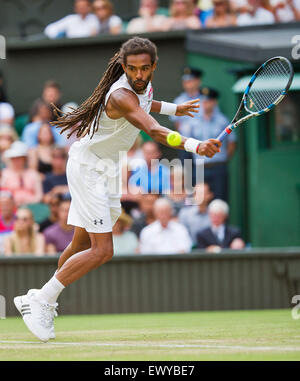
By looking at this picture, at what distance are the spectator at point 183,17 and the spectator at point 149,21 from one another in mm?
112

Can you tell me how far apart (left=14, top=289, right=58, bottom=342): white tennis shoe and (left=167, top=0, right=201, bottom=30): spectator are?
6497mm

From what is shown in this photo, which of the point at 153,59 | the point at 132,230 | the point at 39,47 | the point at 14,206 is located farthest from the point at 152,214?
the point at 153,59

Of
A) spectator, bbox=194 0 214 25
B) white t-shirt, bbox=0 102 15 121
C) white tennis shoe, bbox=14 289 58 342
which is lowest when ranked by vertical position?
white tennis shoe, bbox=14 289 58 342

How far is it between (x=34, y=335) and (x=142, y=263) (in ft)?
11.9

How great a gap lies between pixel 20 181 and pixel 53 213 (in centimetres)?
79

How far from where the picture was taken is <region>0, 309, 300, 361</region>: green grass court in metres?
4.79

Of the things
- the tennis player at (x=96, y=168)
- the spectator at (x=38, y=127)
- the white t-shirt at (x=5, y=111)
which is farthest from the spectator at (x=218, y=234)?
the tennis player at (x=96, y=168)

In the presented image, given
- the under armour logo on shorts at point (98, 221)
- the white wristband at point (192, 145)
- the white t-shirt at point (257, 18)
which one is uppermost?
the white t-shirt at point (257, 18)

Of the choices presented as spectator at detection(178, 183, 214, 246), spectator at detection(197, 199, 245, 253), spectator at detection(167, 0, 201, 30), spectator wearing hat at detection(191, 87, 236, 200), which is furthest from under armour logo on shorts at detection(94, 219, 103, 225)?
spectator at detection(167, 0, 201, 30)

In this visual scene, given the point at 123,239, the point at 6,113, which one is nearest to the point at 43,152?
the point at 6,113

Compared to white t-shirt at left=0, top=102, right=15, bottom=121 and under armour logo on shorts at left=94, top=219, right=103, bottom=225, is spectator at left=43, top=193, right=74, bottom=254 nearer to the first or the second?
white t-shirt at left=0, top=102, right=15, bottom=121

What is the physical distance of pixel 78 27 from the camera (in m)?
12.2

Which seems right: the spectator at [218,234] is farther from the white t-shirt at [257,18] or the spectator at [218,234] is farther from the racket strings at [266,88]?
the racket strings at [266,88]

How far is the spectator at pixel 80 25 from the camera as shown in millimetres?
12070
